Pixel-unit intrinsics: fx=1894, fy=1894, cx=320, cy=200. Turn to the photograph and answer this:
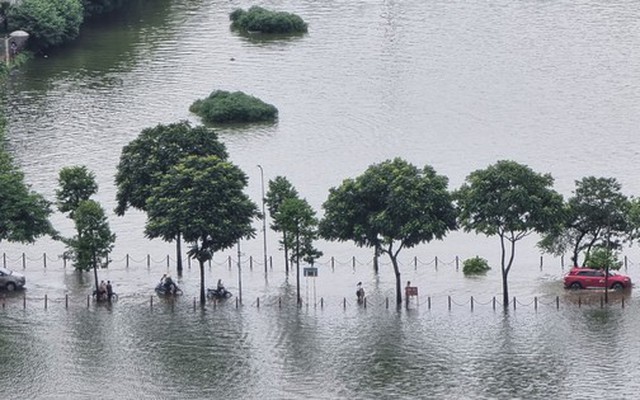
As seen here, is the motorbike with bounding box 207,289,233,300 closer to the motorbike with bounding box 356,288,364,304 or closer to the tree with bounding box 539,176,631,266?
the motorbike with bounding box 356,288,364,304

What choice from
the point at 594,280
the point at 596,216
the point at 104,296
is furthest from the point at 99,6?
the point at 594,280

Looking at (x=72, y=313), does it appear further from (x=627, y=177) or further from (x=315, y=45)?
(x=315, y=45)

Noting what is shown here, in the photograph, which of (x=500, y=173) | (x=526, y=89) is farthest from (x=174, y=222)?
(x=526, y=89)

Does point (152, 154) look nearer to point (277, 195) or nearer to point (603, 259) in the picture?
point (277, 195)

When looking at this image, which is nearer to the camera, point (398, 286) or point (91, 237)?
point (398, 286)

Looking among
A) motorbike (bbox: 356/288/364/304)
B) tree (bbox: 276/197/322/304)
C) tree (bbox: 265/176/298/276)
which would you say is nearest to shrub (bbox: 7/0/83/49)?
tree (bbox: 265/176/298/276)

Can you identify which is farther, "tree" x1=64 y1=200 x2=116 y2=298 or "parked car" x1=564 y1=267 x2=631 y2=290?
"tree" x1=64 y1=200 x2=116 y2=298
